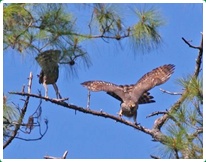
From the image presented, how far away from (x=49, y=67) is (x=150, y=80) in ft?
1.72

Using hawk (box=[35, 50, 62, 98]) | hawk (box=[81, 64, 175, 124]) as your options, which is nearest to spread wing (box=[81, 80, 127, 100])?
hawk (box=[81, 64, 175, 124])

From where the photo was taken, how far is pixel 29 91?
11.3ft

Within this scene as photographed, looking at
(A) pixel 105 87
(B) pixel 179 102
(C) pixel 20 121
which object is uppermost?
(A) pixel 105 87

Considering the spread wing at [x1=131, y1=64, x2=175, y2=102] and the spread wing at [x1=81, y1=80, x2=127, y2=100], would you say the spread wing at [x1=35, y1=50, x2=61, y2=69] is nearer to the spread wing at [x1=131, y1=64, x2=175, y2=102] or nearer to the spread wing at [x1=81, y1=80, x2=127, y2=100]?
the spread wing at [x1=81, y1=80, x2=127, y2=100]

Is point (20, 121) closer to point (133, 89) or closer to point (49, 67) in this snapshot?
point (49, 67)

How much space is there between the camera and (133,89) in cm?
394

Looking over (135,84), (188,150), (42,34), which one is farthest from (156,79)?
(188,150)

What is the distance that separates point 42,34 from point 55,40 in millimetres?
76

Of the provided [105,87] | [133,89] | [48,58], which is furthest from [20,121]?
[133,89]

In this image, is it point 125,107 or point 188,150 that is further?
point 125,107

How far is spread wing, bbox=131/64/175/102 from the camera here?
3898 millimetres

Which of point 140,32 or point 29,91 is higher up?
point 140,32

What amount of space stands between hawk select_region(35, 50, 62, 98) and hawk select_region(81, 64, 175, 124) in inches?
6.6

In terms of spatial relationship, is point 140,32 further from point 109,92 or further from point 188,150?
point 188,150
